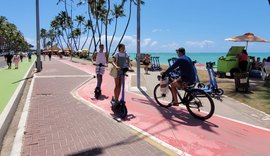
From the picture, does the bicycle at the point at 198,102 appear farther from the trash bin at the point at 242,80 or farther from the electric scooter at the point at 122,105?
the trash bin at the point at 242,80

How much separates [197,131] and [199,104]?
3.86 feet

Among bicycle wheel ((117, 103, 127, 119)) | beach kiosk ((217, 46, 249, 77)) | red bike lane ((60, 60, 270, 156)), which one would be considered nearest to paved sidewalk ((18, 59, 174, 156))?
bicycle wheel ((117, 103, 127, 119))

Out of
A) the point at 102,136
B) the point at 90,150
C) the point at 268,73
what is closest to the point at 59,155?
the point at 90,150

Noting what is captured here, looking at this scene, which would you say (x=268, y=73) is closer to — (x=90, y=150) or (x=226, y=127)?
(x=226, y=127)

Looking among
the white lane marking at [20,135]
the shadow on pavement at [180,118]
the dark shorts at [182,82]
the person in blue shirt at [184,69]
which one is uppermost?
the person in blue shirt at [184,69]

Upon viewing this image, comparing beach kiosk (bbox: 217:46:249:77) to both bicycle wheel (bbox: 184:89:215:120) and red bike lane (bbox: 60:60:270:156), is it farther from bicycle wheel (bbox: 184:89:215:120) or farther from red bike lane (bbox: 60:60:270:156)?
bicycle wheel (bbox: 184:89:215:120)

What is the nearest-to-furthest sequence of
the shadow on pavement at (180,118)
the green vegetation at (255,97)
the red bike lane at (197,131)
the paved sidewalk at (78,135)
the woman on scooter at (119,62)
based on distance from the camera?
the paved sidewalk at (78,135)
the red bike lane at (197,131)
the shadow on pavement at (180,118)
the woman on scooter at (119,62)
the green vegetation at (255,97)

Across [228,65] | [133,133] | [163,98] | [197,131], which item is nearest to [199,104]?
[197,131]

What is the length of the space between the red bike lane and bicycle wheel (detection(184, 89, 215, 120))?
161 millimetres

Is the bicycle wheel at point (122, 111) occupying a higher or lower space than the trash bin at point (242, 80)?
lower

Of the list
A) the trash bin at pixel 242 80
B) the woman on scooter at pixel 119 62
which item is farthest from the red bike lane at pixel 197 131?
the trash bin at pixel 242 80

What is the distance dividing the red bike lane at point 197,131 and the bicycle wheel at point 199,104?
0.16m

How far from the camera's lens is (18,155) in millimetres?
4410

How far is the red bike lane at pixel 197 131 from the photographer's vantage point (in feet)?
15.8
